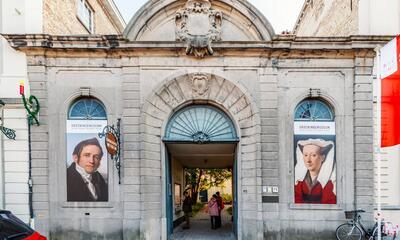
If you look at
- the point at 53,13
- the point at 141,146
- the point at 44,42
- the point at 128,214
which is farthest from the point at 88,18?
the point at 128,214

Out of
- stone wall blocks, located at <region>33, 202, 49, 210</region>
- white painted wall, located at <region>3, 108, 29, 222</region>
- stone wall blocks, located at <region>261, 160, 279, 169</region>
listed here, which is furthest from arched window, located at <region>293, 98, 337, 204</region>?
white painted wall, located at <region>3, 108, 29, 222</region>

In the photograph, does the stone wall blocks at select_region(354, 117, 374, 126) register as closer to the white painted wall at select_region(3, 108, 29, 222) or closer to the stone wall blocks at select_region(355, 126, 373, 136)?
the stone wall blocks at select_region(355, 126, 373, 136)

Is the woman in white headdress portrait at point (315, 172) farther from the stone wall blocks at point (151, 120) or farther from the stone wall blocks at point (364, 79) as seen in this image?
the stone wall blocks at point (151, 120)

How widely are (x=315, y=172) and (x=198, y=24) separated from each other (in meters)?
6.11

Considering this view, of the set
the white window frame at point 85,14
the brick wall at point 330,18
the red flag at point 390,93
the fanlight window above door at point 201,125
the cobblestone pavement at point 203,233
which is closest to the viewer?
the red flag at point 390,93

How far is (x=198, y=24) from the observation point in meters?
10.8

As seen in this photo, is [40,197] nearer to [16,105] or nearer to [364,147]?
[16,105]

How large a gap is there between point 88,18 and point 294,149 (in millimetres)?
11317

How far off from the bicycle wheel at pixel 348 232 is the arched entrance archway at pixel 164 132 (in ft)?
7.79

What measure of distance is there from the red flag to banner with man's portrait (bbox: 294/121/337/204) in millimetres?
1567

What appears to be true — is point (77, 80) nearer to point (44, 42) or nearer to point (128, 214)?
point (44, 42)

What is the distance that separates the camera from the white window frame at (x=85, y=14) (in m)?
14.4

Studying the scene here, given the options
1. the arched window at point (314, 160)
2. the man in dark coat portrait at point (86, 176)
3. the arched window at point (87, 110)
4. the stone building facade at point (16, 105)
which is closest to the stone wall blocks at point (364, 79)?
the arched window at point (314, 160)

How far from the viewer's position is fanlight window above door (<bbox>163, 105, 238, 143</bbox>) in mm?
11234
